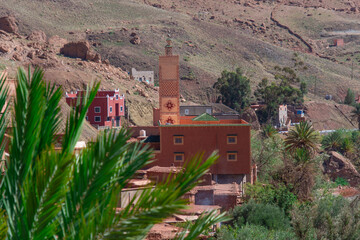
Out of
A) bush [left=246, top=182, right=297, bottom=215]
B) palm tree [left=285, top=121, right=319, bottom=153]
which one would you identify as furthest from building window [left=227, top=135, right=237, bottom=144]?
palm tree [left=285, top=121, right=319, bottom=153]

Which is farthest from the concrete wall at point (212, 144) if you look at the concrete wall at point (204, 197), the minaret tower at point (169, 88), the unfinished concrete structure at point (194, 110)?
the unfinished concrete structure at point (194, 110)

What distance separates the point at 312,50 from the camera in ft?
386

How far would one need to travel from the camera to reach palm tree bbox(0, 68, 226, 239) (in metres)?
4.60

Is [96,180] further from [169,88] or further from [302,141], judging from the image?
[169,88]

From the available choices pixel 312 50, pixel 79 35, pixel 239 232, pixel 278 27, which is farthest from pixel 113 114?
pixel 278 27

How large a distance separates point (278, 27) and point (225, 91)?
58.1 meters

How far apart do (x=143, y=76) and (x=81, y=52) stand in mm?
8902

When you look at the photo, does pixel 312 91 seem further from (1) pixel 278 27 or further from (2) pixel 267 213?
(2) pixel 267 213

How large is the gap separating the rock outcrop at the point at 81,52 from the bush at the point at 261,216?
4881 cm

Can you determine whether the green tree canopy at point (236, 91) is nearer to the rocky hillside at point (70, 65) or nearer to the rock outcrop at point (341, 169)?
the rocky hillside at point (70, 65)

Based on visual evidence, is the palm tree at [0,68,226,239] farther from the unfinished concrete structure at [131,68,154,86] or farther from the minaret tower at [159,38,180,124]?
the unfinished concrete structure at [131,68,154,86]

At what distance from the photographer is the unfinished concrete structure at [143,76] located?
74812 millimetres

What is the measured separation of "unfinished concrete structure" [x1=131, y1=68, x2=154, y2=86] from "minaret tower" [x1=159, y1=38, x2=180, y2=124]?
3377 cm

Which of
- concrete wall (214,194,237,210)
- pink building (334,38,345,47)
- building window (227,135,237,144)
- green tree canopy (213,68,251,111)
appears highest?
pink building (334,38,345,47)
